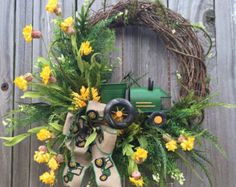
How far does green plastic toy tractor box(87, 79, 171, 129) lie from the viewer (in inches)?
53.9

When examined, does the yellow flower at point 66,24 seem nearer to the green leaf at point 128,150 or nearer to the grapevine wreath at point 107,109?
the grapevine wreath at point 107,109

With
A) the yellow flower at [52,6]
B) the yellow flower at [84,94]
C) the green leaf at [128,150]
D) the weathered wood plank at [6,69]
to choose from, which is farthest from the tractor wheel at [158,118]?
the weathered wood plank at [6,69]

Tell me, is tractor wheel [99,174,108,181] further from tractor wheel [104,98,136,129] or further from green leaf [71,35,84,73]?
green leaf [71,35,84,73]

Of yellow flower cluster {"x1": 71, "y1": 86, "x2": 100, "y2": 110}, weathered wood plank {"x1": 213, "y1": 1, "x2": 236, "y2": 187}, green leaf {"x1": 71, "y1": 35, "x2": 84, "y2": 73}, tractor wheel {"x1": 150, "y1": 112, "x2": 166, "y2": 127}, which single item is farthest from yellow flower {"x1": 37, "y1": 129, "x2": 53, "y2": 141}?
weathered wood plank {"x1": 213, "y1": 1, "x2": 236, "y2": 187}

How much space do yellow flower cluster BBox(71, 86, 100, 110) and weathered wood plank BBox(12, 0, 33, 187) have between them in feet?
1.19

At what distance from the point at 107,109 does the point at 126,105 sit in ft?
0.19

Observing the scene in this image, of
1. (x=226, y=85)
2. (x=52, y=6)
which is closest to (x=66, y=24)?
(x=52, y=6)

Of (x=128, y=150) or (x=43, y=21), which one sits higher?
(x=43, y=21)

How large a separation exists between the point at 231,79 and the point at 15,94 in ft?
2.74

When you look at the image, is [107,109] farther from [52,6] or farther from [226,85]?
[226,85]

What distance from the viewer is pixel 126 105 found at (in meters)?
1.37

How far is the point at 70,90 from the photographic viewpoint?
4.84 ft

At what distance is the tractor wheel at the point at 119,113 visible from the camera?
4.48 ft

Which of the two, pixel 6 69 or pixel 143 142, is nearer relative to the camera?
pixel 143 142
